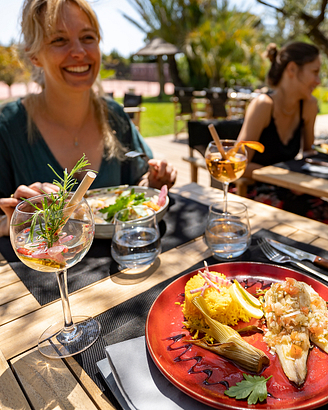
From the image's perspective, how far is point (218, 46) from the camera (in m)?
15.4

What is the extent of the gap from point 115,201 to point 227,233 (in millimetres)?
527

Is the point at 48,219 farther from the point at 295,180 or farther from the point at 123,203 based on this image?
the point at 295,180

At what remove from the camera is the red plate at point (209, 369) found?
0.53 metres

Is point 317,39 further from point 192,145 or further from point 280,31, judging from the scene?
point 280,31

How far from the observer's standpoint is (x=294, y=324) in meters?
0.65

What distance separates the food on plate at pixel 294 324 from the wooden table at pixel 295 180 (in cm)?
113

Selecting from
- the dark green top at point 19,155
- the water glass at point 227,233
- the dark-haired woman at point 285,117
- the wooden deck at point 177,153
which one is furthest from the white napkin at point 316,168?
the wooden deck at point 177,153

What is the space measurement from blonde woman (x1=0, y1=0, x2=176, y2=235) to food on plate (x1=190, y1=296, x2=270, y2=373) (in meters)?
1.06

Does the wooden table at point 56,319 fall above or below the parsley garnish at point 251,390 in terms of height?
below

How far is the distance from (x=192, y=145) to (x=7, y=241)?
2.28m

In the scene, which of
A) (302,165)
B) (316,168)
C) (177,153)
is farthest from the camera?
(177,153)

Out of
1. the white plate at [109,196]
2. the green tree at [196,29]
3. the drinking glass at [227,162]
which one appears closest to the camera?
the white plate at [109,196]

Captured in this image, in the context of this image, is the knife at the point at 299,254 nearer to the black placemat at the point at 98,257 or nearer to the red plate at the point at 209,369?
the red plate at the point at 209,369

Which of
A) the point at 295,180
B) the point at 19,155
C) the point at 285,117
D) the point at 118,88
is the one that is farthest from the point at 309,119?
the point at 118,88
